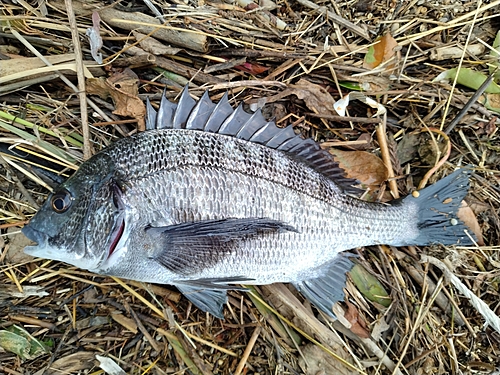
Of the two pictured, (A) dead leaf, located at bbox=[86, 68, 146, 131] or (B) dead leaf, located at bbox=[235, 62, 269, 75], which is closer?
(A) dead leaf, located at bbox=[86, 68, 146, 131]

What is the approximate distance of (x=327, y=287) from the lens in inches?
88.7

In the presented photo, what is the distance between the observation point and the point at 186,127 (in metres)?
2.05

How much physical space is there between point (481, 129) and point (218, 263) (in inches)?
78.4

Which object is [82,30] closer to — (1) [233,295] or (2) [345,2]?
(2) [345,2]

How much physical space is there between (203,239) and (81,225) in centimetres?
60

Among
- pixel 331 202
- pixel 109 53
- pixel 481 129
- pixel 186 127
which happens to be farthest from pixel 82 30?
pixel 481 129

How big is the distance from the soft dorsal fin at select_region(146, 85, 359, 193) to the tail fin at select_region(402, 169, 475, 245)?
481mm

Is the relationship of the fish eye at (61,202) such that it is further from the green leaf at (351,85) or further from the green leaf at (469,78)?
the green leaf at (469,78)

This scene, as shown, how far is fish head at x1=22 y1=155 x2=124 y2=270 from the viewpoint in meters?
1.81

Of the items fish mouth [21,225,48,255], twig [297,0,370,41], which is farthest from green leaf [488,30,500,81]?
fish mouth [21,225,48,255]

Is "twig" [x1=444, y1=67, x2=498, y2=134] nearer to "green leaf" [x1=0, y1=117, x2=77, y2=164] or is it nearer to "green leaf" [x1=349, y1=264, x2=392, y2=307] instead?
"green leaf" [x1=349, y1=264, x2=392, y2=307]

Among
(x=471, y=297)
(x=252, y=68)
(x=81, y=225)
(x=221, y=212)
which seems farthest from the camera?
(x=252, y=68)

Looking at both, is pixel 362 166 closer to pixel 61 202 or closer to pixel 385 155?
pixel 385 155

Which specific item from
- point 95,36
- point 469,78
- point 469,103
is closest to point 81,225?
point 95,36
